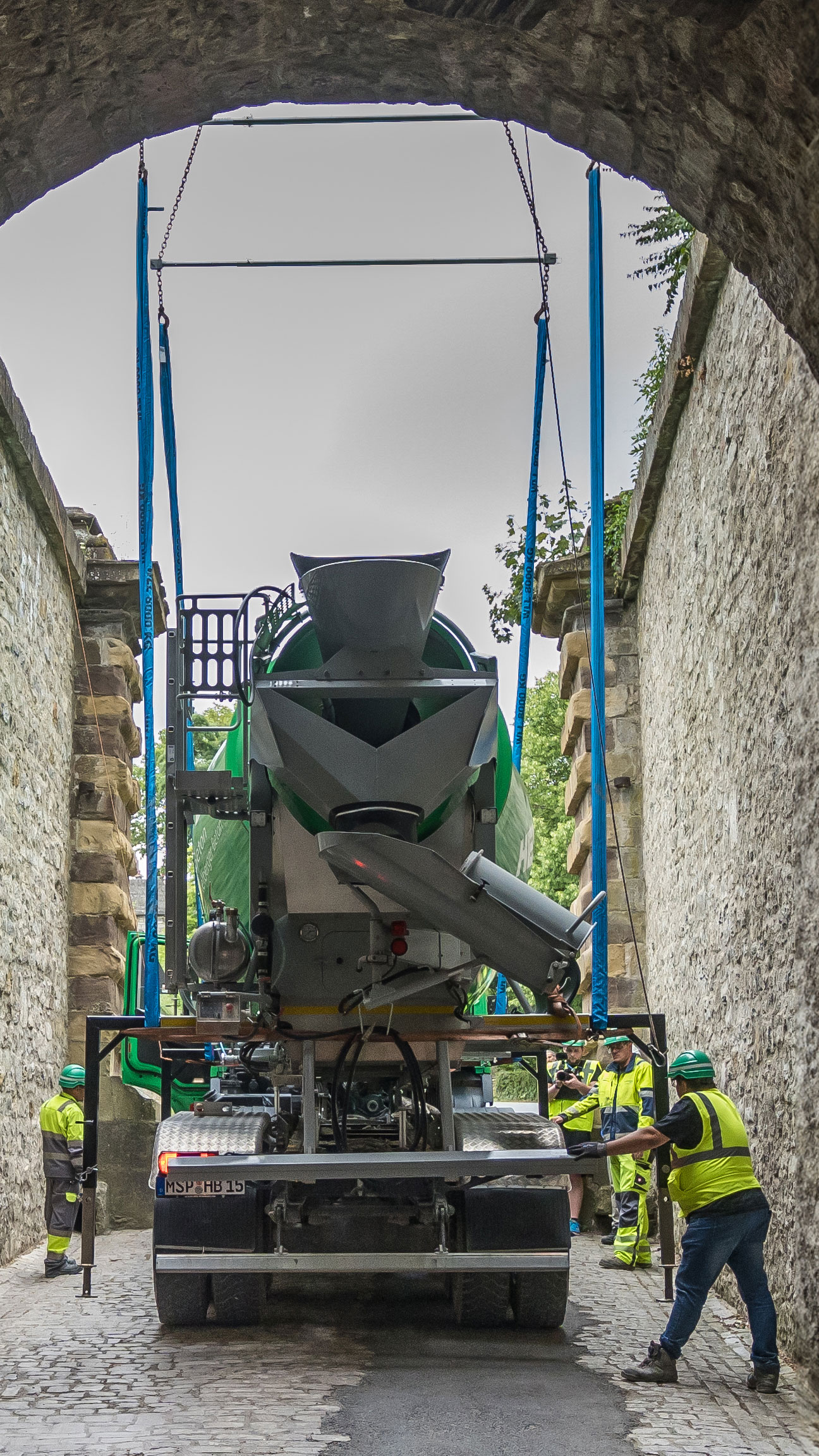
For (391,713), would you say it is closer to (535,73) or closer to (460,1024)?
(460,1024)

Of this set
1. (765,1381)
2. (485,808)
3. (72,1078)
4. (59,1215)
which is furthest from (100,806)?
(765,1381)

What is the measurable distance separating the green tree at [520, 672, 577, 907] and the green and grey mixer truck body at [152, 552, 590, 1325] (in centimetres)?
1892

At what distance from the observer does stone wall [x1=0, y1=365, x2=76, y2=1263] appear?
31.3 ft

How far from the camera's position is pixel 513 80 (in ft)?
13.8

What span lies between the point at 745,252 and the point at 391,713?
227 cm

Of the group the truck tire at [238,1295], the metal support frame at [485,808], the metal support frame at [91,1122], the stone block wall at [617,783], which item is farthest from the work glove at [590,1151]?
the stone block wall at [617,783]

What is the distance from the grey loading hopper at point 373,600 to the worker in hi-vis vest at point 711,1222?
2.09 meters

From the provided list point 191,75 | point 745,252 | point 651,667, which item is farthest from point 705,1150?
point 651,667

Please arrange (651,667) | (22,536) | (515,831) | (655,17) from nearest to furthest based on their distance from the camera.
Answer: (655,17)
(515,831)
(22,536)
(651,667)

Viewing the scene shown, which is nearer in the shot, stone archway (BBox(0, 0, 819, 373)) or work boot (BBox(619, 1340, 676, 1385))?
stone archway (BBox(0, 0, 819, 373))

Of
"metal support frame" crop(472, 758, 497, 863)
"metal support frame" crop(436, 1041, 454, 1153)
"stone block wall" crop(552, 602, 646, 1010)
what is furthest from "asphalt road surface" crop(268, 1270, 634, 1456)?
"stone block wall" crop(552, 602, 646, 1010)

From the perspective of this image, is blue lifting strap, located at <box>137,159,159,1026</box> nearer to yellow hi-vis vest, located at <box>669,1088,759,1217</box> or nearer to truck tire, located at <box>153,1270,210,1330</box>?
truck tire, located at <box>153,1270,210,1330</box>

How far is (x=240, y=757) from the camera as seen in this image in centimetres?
612

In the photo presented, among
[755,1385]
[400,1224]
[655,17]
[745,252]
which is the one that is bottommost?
[755,1385]
